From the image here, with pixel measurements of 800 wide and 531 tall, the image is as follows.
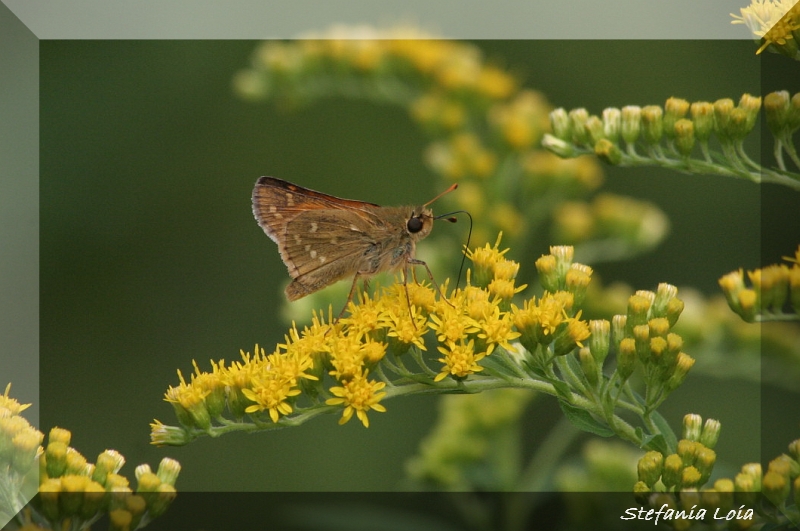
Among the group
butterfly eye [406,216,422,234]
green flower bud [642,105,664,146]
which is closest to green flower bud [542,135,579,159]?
green flower bud [642,105,664,146]

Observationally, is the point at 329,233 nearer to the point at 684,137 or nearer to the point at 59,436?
the point at 59,436

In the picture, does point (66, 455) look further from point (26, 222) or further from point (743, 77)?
point (743, 77)

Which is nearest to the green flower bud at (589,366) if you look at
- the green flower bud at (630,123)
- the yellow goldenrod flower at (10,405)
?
the green flower bud at (630,123)

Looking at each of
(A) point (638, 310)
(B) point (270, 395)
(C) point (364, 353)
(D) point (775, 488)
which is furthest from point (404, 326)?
(D) point (775, 488)

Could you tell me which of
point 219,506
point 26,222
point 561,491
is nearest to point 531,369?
point 561,491

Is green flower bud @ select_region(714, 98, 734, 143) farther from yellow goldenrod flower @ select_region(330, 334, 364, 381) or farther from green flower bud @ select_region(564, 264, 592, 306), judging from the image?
yellow goldenrod flower @ select_region(330, 334, 364, 381)
